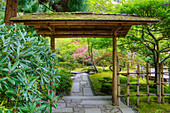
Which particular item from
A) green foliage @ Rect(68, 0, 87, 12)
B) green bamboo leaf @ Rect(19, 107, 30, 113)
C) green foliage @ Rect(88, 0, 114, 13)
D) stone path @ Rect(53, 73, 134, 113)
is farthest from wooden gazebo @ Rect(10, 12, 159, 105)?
green foliage @ Rect(88, 0, 114, 13)

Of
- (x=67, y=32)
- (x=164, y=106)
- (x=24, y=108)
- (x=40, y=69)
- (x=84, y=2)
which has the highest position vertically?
(x=84, y=2)

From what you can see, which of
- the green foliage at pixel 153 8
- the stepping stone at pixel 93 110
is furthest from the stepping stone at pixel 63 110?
the green foliage at pixel 153 8

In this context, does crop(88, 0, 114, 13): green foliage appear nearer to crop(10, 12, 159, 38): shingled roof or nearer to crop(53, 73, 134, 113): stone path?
crop(10, 12, 159, 38): shingled roof

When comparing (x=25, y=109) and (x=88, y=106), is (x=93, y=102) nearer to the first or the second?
(x=88, y=106)

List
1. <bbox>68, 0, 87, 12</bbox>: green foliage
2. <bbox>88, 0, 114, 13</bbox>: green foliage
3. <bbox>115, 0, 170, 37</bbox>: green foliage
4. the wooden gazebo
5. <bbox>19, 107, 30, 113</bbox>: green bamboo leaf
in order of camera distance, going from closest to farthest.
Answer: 1. <bbox>19, 107, 30, 113</bbox>: green bamboo leaf
2. the wooden gazebo
3. <bbox>115, 0, 170, 37</bbox>: green foliage
4. <bbox>68, 0, 87, 12</bbox>: green foliage
5. <bbox>88, 0, 114, 13</bbox>: green foliage

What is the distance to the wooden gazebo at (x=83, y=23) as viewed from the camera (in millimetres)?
2971

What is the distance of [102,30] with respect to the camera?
4.34 meters

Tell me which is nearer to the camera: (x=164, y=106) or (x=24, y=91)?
(x=24, y=91)

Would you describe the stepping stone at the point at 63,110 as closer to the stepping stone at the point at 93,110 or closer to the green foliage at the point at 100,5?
the stepping stone at the point at 93,110

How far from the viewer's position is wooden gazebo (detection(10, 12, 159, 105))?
2971 mm

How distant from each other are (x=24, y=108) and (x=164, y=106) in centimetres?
440

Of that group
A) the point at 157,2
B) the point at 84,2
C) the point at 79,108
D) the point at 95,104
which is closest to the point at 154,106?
the point at 95,104

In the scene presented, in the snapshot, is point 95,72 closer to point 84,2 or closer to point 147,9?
point 84,2

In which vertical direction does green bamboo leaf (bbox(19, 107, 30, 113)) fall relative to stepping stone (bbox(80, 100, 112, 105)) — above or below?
above
